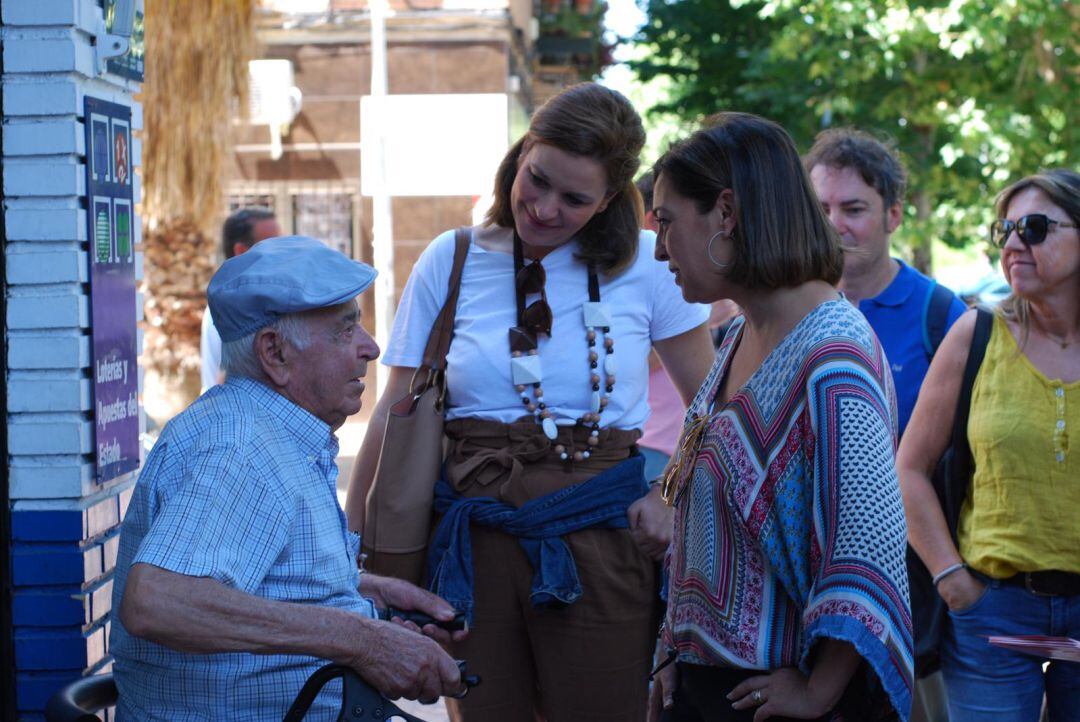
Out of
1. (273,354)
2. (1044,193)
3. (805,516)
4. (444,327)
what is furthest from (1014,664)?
(273,354)

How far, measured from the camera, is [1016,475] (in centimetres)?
338

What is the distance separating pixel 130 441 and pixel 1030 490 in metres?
2.35

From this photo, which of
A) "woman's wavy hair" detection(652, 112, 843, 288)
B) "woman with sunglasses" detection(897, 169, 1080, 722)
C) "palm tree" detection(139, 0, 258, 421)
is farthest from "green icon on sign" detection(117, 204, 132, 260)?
"palm tree" detection(139, 0, 258, 421)

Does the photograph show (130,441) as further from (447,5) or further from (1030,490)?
(447,5)

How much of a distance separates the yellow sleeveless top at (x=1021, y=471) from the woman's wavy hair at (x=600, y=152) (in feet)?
3.45

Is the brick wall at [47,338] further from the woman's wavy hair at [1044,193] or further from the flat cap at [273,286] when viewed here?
the woman's wavy hair at [1044,193]

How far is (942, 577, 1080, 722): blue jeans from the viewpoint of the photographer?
10.8 ft

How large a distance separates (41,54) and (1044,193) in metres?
2.59

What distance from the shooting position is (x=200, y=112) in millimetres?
11602

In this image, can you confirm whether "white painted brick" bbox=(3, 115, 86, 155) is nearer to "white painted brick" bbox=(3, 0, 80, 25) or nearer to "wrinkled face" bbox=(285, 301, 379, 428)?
"white painted brick" bbox=(3, 0, 80, 25)

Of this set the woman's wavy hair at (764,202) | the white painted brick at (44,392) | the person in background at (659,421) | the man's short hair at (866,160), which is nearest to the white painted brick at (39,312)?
the white painted brick at (44,392)

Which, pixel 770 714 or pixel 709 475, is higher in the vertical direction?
pixel 709 475

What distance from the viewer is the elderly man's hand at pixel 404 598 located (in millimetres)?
2871

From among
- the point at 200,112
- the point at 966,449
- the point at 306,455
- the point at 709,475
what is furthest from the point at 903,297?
the point at 200,112
